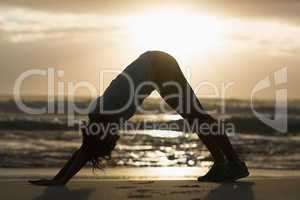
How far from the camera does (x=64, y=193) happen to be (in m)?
5.57

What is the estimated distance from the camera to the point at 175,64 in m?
6.12

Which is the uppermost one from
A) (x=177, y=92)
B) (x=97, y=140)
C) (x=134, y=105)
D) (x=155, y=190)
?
(x=177, y=92)

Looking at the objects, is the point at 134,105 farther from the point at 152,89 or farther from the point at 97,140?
the point at 97,140

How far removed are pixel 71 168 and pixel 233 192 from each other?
1.49m

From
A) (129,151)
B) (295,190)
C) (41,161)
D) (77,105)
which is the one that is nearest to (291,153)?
(129,151)

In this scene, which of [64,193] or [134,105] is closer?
[64,193]

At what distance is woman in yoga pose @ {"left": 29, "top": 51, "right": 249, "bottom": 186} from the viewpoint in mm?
5918

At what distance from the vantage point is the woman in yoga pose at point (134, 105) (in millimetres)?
5918

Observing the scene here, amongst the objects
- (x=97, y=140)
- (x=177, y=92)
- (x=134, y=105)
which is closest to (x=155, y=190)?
(x=97, y=140)

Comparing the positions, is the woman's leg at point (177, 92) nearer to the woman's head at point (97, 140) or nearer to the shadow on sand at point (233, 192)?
the shadow on sand at point (233, 192)

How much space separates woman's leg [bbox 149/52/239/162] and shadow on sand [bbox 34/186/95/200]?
44.1 inches

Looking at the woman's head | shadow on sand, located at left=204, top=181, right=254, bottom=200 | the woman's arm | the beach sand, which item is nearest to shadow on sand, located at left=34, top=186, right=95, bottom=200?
the beach sand

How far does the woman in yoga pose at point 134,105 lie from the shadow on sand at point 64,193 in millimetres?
229

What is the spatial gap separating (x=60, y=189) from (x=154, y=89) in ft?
4.15
